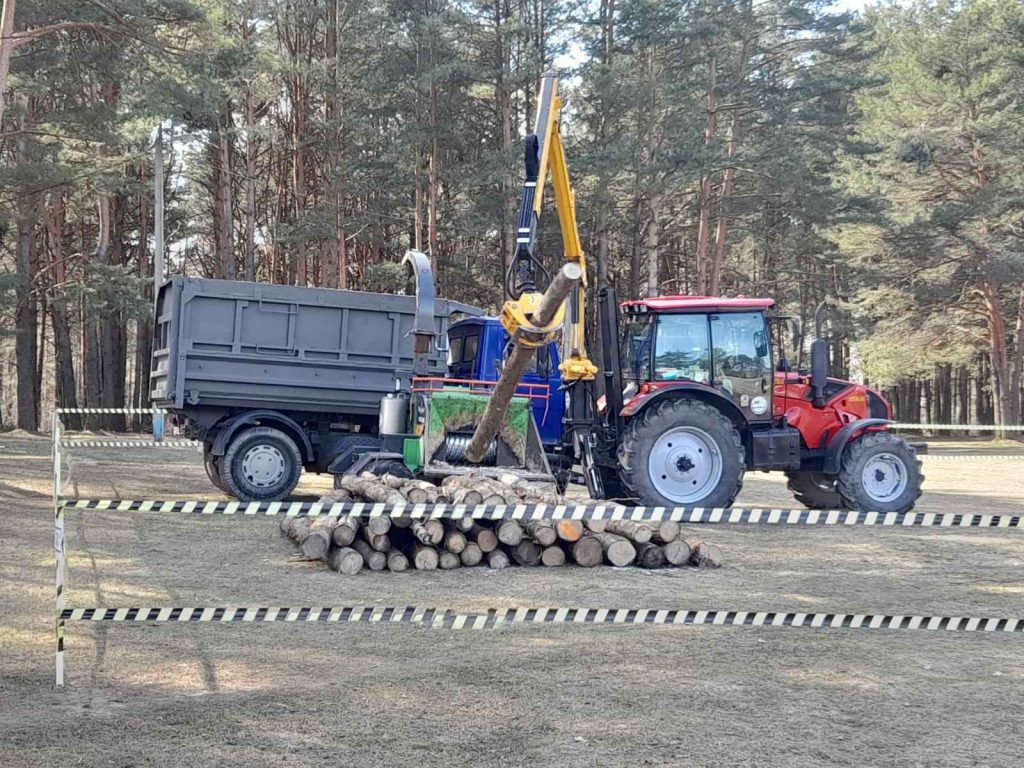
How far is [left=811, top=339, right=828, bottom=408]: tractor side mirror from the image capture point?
1235cm

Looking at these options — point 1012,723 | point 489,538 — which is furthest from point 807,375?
point 1012,723

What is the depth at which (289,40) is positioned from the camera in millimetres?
35688

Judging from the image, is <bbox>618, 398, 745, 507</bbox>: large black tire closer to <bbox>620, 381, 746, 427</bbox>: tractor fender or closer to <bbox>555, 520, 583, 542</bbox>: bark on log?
<bbox>620, 381, 746, 427</bbox>: tractor fender

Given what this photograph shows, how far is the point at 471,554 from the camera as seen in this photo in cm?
949

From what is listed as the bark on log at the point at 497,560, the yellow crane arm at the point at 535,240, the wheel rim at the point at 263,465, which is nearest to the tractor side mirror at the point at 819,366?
the yellow crane arm at the point at 535,240

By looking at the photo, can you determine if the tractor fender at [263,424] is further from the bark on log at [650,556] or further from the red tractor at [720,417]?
the bark on log at [650,556]

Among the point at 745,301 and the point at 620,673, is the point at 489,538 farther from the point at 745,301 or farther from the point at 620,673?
the point at 745,301

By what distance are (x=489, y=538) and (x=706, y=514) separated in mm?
3524

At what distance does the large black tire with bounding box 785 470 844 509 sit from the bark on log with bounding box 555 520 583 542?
207 inches

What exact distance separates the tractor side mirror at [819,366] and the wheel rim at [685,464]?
164cm

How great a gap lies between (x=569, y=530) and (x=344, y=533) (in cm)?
198

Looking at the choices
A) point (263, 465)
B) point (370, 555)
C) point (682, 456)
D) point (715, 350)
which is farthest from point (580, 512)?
point (263, 465)

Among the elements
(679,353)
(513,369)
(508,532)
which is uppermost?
(679,353)

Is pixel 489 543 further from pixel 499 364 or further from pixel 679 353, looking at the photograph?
pixel 499 364
